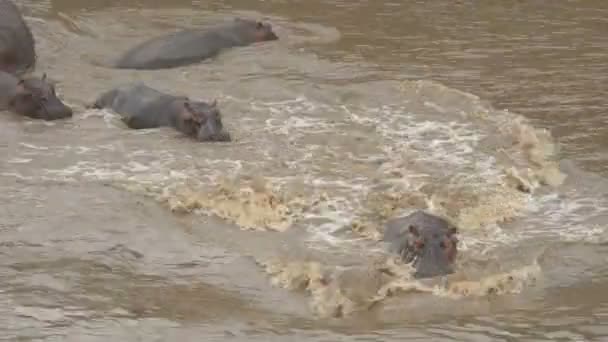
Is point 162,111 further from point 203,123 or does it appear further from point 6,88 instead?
point 6,88

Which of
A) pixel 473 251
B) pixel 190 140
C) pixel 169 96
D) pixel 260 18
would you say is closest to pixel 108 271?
pixel 473 251

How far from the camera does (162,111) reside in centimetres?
892

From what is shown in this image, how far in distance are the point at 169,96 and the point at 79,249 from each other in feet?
9.20

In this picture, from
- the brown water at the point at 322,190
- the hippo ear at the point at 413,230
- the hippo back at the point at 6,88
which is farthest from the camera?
the hippo back at the point at 6,88

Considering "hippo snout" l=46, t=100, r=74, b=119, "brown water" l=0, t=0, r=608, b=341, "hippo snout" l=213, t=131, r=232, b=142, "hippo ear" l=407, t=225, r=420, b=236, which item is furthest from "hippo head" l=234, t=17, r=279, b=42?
"hippo ear" l=407, t=225, r=420, b=236

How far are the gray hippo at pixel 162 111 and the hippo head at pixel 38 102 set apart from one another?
0.35 m

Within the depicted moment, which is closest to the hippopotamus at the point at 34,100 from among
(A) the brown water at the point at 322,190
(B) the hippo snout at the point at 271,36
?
(A) the brown water at the point at 322,190

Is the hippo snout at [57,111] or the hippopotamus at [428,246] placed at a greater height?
the hippopotamus at [428,246]

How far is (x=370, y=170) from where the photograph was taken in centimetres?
793

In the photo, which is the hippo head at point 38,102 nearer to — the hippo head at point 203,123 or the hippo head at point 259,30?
the hippo head at point 203,123

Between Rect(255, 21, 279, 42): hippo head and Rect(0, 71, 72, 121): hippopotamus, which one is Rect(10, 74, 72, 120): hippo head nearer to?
Rect(0, 71, 72, 121): hippopotamus

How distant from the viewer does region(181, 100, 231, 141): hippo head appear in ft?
28.0

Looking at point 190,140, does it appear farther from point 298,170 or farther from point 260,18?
point 260,18

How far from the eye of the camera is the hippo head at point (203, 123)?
8531mm
